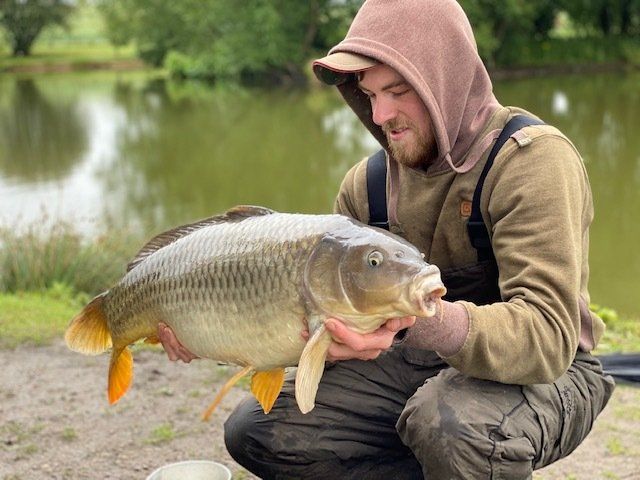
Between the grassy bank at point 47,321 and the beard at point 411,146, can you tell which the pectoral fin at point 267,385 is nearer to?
the beard at point 411,146

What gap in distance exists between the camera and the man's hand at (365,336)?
1596mm

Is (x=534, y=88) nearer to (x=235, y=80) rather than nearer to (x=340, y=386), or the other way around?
(x=235, y=80)

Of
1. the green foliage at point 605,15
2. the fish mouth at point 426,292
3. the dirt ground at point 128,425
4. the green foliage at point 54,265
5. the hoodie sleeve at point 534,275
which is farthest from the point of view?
the green foliage at point 605,15

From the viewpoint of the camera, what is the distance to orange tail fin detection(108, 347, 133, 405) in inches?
87.1

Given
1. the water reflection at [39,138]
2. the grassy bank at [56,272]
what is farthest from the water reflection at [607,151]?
the water reflection at [39,138]

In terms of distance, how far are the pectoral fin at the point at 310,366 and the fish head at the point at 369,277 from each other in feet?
0.18

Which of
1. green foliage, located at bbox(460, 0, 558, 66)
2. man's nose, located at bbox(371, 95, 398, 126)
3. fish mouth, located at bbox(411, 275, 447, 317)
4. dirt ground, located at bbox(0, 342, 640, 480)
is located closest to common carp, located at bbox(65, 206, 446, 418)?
fish mouth, located at bbox(411, 275, 447, 317)

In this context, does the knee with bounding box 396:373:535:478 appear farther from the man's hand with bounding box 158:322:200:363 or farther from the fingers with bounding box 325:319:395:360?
the man's hand with bounding box 158:322:200:363

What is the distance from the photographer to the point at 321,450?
82.5 inches

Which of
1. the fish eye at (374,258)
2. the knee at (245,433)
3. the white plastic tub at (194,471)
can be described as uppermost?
the fish eye at (374,258)

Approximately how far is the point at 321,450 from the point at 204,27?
30588 millimetres

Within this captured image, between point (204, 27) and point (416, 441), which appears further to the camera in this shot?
point (204, 27)

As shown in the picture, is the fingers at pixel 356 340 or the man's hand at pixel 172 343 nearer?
the fingers at pixel 356 340

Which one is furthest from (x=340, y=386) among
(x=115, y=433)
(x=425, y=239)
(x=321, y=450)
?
(x=115, y=433)
